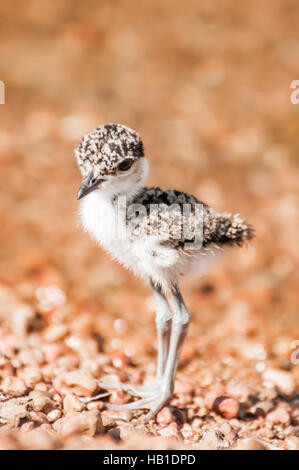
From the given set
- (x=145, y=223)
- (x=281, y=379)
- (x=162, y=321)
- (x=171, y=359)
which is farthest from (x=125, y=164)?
(x=281, y=379)

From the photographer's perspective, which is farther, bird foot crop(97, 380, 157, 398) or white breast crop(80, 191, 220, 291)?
bird foot crop(97, 380, 157, 398)

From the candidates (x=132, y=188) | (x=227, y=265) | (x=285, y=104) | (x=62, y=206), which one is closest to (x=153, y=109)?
(x=285, y=104)

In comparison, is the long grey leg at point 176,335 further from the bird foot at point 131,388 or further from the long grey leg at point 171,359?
the bird foot at point 131,388

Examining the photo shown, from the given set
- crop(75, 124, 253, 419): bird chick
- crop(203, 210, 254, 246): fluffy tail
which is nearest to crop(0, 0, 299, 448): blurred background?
crop(75, 124, 253, 419): bird chick

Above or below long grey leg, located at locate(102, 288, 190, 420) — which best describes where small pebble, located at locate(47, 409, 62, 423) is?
below

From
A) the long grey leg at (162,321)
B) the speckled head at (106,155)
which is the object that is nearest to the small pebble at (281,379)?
the long grey leg at (162,321)

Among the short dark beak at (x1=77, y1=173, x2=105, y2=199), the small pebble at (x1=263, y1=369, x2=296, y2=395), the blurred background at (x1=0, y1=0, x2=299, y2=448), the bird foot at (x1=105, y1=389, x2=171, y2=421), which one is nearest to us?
the short dark beak at (x1=77, y1=173, x2=105, y2=199)

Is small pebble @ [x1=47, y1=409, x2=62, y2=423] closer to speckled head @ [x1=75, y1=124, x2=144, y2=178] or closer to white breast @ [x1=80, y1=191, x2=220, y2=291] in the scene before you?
white breast @ [x1=80, y1=191, x2=220, y2=291]
